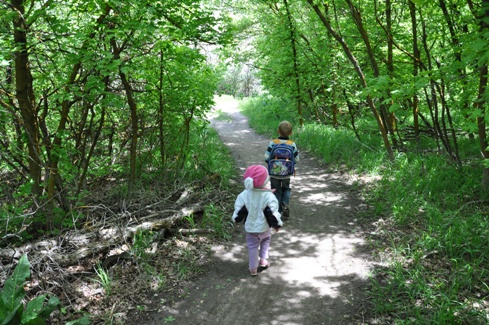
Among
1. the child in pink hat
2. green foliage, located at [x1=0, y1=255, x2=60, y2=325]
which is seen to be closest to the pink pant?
the child in pink hat

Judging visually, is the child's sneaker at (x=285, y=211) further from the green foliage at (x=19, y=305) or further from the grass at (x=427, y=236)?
the green foliage at (x=19, y=305)

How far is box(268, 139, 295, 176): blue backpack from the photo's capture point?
5.42 meters

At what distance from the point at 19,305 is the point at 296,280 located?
287 centimetres

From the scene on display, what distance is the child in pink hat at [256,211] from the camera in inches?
169

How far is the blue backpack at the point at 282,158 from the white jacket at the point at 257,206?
1.14m

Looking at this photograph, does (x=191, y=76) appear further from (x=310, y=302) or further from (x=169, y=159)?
(x=310, y=302)

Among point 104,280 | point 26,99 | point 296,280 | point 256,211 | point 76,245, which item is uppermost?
point 26,99

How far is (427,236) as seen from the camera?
466cm

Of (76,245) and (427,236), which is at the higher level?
(76,245)

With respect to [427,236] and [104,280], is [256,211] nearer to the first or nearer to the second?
[104,280]

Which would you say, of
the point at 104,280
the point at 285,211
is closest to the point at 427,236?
the point at 285,211

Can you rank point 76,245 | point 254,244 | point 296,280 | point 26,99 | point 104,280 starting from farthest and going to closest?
point 26,99
point 76,245
point 254,244
point 296,280
point 104,280

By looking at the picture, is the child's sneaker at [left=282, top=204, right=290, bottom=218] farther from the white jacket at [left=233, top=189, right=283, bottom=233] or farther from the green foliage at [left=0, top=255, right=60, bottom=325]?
the green foliage at [left=0, top=255, right=60, bottom=325]

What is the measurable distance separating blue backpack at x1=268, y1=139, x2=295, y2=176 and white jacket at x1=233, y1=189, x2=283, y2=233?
114 centimetres
